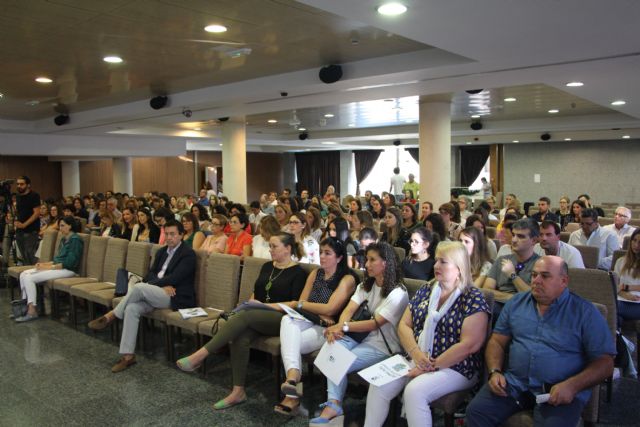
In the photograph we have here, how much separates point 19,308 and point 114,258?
1.29 metres

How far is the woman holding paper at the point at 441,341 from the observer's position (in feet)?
9.46

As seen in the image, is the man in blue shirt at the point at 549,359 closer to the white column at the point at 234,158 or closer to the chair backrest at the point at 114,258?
the chair backrest at the point at 114,258

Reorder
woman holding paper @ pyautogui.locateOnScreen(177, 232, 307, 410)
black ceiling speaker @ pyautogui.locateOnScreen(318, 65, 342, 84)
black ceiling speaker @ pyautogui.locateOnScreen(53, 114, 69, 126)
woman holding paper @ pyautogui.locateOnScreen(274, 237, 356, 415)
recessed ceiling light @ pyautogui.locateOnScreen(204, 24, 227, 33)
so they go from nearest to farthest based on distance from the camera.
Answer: woman holding paper @ pyautogui.locateOnScreen(274, 237, 356, 415), woman holding paper @ pyautogui.locateOnScreen(177, 232, 307, 410), recessed ceiling light @ pyautogui.locateOnScreen(204, 24, 227, 33), black ceiling speaker @ pyautogui.locateOnScreen(318, 65, 342, 84), black ceiling speaker @ pyautogui.locateOnScreen(53, 114, 69, 126)

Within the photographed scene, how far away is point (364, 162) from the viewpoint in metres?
23.5

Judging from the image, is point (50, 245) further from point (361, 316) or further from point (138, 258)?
point (361, 316)

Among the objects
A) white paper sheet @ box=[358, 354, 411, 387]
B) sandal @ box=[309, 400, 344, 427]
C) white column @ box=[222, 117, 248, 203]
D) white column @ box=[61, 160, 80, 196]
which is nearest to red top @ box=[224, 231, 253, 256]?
sandal @ box=[309, 400, 344, 427]

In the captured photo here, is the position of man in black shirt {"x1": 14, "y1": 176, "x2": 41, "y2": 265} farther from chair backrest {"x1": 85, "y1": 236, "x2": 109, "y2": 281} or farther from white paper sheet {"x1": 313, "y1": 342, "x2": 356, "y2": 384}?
white paper sheet {"x1": 313, "y1": 342, "x2": 356, "y2": 384}

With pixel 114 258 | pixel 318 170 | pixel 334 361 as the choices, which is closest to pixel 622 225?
pixel 334 361

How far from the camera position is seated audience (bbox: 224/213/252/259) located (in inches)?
227

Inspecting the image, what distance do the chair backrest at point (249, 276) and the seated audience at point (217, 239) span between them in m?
1.32

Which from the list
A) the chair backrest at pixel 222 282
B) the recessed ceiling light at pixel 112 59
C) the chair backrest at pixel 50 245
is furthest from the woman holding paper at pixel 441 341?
the chair backrest at pixel 50 245

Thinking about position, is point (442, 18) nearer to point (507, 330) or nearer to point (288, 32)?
point (288, 32)

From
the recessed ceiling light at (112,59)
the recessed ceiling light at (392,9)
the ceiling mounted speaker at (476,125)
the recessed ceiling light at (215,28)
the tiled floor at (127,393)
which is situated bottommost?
the tiled floor at (127,393)

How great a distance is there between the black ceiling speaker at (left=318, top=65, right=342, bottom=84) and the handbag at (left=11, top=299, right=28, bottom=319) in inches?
167
